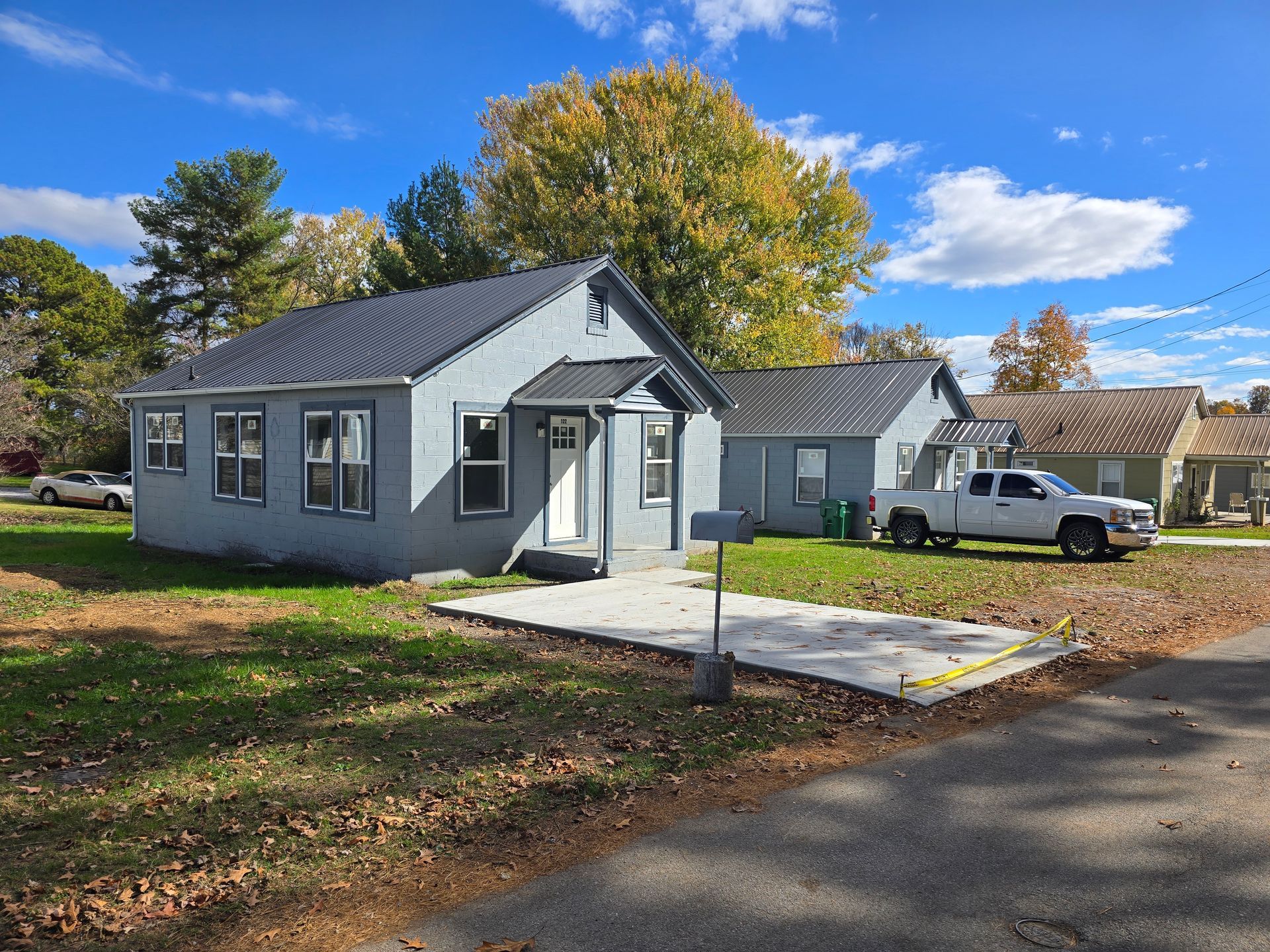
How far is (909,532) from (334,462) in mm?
13704

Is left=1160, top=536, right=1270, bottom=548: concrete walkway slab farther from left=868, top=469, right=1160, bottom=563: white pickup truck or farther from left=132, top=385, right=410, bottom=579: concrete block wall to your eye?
left=132, top=385, right=410, bottom=579: concrete block wall

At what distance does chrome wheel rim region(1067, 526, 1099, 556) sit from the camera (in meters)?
19.1

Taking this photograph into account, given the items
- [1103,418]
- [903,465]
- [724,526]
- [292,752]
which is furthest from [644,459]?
[1103,418]

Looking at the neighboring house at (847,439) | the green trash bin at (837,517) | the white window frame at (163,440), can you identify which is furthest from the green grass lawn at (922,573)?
the white window frame at (163,440)

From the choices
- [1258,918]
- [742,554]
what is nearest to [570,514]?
[742,554]

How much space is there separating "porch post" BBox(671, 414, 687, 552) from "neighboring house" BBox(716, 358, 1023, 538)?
8999mm

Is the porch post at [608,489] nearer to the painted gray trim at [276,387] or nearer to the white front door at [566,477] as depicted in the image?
the white front door at [566,477]

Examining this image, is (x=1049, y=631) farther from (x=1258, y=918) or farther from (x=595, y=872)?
(x=595, y=872)

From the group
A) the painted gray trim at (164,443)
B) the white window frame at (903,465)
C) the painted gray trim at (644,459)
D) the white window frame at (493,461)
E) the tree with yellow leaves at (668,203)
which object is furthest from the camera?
the tree with yellow leaves at (668,203)

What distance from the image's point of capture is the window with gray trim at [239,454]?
16578mm

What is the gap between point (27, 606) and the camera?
1140cm

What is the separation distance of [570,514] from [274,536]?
5.40 m

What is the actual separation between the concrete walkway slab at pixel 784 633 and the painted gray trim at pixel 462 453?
6.55 feet

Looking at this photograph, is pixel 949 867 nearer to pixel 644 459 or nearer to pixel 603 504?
pixel 603 504
